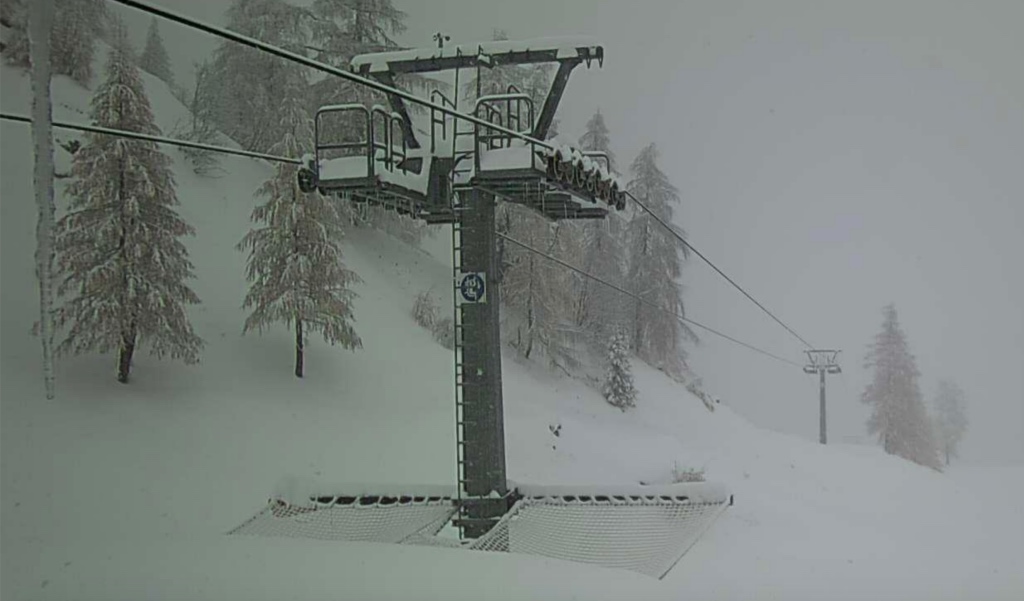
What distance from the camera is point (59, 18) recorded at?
7.38 meters

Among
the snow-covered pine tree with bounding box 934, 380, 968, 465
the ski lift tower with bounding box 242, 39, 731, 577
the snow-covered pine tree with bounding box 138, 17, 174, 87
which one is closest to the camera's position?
the ski lift tower with bounding box 242, 39, 731, 577

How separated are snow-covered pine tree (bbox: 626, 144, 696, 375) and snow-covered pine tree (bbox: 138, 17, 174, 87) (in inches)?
195

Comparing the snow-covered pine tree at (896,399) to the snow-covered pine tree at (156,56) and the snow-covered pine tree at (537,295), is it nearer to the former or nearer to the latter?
the snow-covered pine tree at (537,295)

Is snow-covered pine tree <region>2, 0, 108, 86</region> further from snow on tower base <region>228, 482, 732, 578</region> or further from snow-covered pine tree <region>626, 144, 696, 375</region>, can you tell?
snow-covered pine tree <region>626, 144, 696, 375</region>

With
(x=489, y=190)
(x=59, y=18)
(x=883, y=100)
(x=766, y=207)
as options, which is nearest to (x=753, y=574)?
(x=489, y=190)

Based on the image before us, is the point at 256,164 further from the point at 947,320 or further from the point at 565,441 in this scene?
the point at 947,320

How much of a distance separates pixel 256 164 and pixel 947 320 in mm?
7053

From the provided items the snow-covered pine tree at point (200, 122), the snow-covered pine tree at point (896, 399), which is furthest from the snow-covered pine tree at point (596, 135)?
the snow-covered pine tree at point (200, 122)

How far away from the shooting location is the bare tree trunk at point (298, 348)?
24.4 feet

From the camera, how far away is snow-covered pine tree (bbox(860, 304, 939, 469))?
26.1ft

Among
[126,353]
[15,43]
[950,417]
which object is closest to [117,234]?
[126,353]

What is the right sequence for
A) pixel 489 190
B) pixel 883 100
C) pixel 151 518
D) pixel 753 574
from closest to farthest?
pixel 753 574 < pixel 489 190 < pixel 151 518 < pixel 883 100

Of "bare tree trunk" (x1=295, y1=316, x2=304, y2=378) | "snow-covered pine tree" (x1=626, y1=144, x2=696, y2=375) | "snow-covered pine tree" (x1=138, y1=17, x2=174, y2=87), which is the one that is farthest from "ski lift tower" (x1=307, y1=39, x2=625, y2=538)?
"snow-covered pine tree" (x1=138, y1=17, x2=174, y2=87)

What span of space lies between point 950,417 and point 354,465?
533 centimetres
